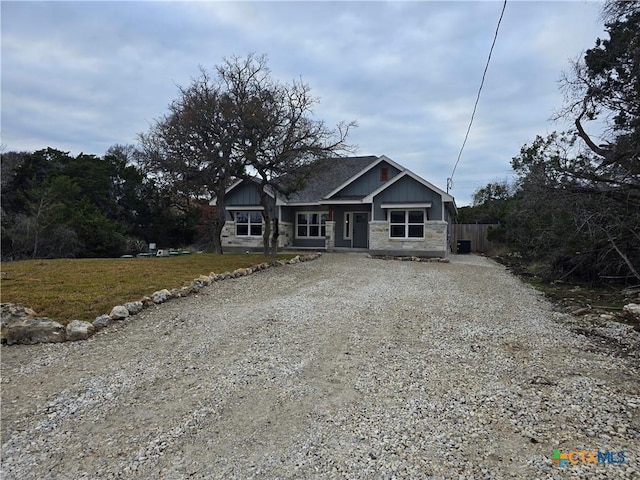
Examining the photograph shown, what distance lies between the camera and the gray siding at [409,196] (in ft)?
59.7

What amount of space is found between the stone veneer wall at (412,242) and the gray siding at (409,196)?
17.7 inches

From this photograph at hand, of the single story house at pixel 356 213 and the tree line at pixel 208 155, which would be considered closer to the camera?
the tree line at pixel 208 155

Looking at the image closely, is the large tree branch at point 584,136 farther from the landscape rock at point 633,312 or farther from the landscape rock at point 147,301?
the landscape rock at point 147,301

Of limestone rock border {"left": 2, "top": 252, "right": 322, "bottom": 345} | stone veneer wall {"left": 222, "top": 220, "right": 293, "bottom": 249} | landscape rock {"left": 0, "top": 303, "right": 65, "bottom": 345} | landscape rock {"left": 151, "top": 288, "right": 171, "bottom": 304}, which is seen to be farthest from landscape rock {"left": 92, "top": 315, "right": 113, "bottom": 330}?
stone veneer wall {"left": 222, "top": 220, "right": 293, "bottom": 249}

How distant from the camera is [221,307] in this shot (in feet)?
24.6

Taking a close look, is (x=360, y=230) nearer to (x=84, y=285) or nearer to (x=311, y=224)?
(x=311, y=224)

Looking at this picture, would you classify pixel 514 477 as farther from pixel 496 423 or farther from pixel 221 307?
pixel 221 307

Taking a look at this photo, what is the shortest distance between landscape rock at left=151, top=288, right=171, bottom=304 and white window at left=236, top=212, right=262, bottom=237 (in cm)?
1383

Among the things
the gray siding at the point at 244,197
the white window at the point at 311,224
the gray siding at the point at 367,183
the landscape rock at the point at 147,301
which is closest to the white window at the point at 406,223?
the gray siding at the point at 367,183

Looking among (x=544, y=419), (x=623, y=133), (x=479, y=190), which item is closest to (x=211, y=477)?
(x=544, y=419)

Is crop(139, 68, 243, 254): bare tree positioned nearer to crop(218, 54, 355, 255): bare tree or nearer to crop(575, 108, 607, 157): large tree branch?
crop(218, 54, 355, 255): bare tree

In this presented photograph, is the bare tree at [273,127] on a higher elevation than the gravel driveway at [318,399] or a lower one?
higher

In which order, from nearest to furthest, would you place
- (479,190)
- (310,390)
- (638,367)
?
(310,390), (638,367), (479,190)

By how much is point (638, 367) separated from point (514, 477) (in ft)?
10.2
